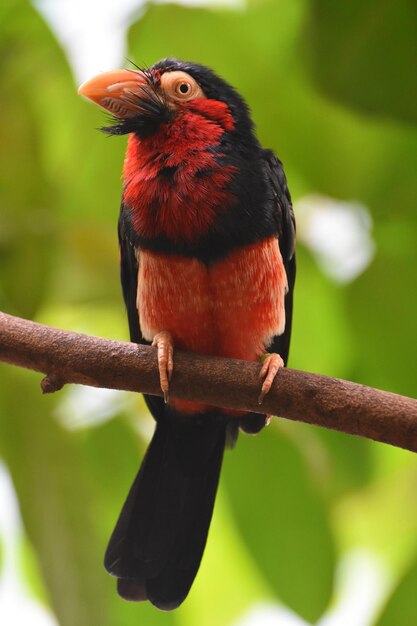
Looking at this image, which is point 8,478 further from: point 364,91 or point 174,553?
point 364,91

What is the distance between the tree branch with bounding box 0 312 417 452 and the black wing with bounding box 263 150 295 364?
0.66 m

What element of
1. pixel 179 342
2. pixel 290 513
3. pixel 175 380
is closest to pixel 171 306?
pixel 179 342

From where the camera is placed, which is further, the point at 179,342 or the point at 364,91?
the point at 179,342

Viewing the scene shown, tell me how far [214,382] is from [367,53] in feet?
3.46

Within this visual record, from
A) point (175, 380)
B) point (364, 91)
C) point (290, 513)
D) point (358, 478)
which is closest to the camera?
point (175, 380)

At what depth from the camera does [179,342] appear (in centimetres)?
268

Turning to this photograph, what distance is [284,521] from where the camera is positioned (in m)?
2.55

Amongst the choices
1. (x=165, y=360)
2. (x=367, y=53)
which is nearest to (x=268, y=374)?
(x=165, y=360)

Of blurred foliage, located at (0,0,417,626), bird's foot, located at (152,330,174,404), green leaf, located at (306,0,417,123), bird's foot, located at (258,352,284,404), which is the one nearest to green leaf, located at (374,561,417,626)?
blurred foliage, located at (0,0,417,626)

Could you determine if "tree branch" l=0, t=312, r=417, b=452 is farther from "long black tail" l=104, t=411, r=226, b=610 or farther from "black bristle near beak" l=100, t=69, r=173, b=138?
"black bristle near beak" l=100, t=69, r=173, b=138

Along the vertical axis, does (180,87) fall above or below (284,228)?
above

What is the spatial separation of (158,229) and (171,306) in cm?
24

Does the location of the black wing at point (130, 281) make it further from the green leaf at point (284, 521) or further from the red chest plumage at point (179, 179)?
the green leaf at point (284, 521)

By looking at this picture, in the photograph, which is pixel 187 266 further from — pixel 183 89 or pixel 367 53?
pixel 367 53
